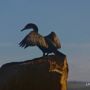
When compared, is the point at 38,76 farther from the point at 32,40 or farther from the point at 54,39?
the point at 54,39

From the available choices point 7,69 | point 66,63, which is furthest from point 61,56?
point 7,69

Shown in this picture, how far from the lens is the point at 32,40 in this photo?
23.6 m

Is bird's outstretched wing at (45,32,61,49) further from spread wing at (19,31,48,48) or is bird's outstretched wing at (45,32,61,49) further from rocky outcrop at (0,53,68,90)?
rocky outcrop at (0,53,68,90)

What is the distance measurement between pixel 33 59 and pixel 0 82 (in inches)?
67.1

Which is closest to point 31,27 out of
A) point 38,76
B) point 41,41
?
point 41,41

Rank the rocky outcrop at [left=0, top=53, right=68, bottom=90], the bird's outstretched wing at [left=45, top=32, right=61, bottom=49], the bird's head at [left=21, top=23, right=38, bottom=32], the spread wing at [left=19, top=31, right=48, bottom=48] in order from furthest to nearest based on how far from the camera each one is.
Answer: the bird's outstretched wing at [left=45, top=32, right=61, bottom=49] < the bird's head at [left=21, top=23, right=38, bottom=32] < the spread wing at [left=19, top=31, right=48, bottom=48] < the rocky outcrop at [left=0, top=53, right=68, bottom=90]

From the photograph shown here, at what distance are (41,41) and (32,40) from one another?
614mm

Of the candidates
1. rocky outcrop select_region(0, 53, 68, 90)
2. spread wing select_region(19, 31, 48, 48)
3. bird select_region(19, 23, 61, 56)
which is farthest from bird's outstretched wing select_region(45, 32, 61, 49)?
rocky outcrop select_region(0, 53, 68, 90)

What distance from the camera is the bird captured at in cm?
2367

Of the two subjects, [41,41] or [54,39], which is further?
[54,39]

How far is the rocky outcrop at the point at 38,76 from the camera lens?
22.0 meters

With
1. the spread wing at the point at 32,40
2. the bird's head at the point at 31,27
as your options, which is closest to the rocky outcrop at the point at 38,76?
the spread wing at the point at 32,40

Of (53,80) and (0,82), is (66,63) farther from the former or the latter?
(0,82)

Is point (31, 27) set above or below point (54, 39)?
above
